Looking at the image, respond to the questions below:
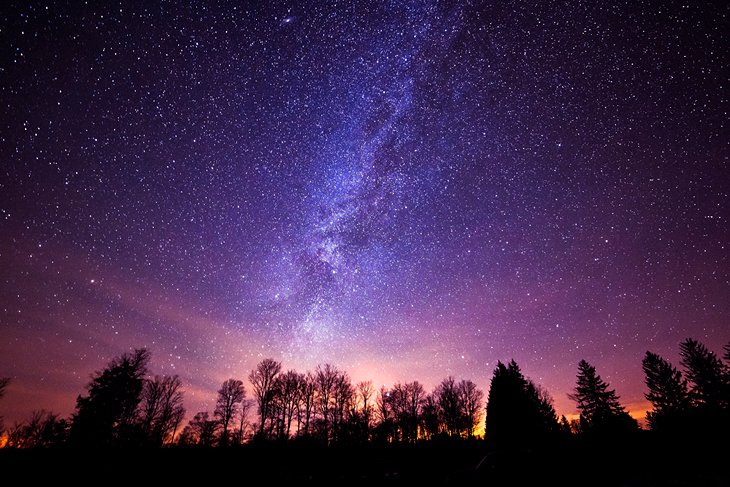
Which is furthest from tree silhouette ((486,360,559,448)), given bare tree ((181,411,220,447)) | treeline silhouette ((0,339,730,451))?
bare tree ((181,411,220,447))

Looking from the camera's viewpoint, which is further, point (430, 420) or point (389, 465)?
point (430, 420)

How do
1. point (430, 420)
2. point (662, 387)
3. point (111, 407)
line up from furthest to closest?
point (430, 420) < point (662, 387) < point (111, 407)

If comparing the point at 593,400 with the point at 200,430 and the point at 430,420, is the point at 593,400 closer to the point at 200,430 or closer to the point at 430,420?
the point at 430,420

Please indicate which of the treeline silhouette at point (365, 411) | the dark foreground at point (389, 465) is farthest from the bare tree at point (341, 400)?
the dark foreground at point (389, 465)

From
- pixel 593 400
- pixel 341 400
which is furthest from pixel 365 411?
pixel 593 400

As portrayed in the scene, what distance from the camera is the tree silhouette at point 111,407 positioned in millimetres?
37406

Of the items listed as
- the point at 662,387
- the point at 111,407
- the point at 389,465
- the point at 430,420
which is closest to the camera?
the point at 389,465

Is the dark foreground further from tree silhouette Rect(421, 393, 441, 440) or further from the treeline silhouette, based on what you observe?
tree silhouette Rect(421, 393, 441, 440)

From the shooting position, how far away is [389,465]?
81.6ft

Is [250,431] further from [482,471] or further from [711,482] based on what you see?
[711,482]

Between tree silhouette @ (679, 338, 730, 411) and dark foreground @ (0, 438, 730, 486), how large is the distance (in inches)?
1602

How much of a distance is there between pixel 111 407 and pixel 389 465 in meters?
38.3

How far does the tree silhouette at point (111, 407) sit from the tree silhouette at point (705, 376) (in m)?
77.0

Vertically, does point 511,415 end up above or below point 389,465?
above
